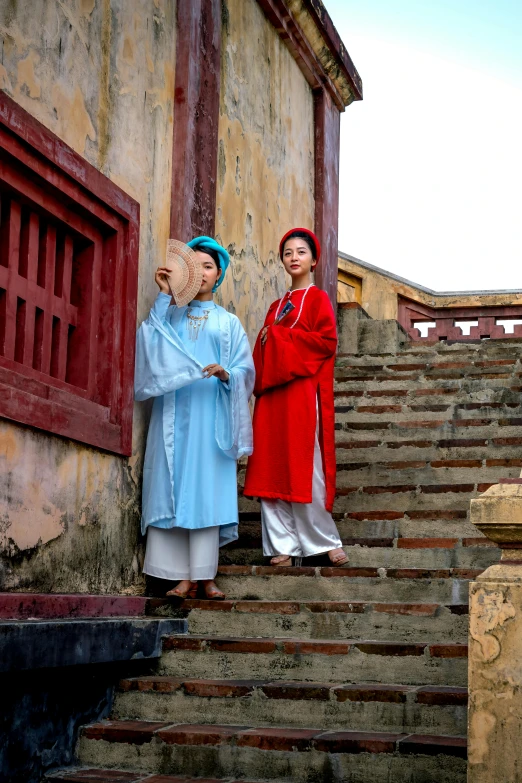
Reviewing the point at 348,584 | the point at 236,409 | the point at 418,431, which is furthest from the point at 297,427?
the point at 418,431

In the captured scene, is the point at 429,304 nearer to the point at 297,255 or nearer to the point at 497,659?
the point at 297,255

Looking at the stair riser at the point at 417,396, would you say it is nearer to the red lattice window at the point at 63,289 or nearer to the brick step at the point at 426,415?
the brick step at the point at 426,415

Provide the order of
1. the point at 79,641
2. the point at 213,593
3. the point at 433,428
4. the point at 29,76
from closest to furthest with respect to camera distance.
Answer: the point at 79,641 < the point at 29,76 < the point at 213,593 < the point at 433,428

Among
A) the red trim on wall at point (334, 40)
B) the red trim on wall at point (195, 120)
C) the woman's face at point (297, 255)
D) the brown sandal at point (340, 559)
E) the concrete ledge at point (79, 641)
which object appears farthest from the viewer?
the red trim on wall at point (334, 40)

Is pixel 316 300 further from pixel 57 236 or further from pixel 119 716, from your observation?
pixel 119 716

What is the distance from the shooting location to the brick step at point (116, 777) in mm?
4312

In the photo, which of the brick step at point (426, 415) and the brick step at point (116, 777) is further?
the brick step at point (426, 415)

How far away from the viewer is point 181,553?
5672 mm

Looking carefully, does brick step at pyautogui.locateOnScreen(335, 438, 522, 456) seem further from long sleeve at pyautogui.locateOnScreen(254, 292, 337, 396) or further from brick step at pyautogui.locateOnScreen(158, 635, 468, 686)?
brick step at pyautogui.locateOnScreen(158, 635, 468, 686)

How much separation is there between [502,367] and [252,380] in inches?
127

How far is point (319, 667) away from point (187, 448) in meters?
1.36

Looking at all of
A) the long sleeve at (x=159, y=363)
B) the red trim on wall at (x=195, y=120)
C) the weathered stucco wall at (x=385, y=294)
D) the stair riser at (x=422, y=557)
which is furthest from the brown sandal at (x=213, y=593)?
the weathered stucco wall at (x=385, y=294)

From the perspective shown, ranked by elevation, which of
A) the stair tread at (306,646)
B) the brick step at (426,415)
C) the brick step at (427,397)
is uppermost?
the brick step at (427,397)

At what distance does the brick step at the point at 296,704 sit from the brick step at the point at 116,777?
0.36 m
